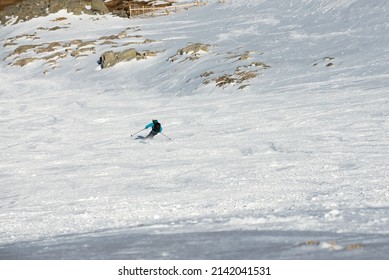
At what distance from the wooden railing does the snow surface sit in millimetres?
17778

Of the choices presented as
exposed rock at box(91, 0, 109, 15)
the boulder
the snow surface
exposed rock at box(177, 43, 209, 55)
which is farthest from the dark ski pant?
exposed rock at box(91, 0, 109, 15)

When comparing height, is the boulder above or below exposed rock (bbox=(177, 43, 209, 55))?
below

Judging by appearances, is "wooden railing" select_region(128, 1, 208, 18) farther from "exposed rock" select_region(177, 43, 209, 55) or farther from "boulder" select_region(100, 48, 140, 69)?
"exposed rock" select_region(177, 43, 209, 55)

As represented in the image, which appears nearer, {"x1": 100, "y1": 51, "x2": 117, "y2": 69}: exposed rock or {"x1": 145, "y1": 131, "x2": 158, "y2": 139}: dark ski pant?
{"x1": 145, "y1": 131, "x2": 158, "y2": 139}: dark ski pant

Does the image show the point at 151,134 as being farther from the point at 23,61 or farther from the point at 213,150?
the point at 23,61

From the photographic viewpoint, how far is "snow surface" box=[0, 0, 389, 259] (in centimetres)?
816

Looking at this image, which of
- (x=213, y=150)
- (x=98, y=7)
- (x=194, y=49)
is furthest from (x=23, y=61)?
(x=213, y=150)

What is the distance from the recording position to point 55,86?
36.0 metres

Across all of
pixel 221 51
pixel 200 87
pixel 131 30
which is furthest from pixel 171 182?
pixel 131 30

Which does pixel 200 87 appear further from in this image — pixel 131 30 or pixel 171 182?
pixel 131 30

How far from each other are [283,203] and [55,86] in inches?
1089

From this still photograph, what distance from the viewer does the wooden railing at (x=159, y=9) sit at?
5969 centimetres

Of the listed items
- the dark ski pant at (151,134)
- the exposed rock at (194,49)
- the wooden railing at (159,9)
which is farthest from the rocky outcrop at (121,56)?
the wooden railing at (159,9)
